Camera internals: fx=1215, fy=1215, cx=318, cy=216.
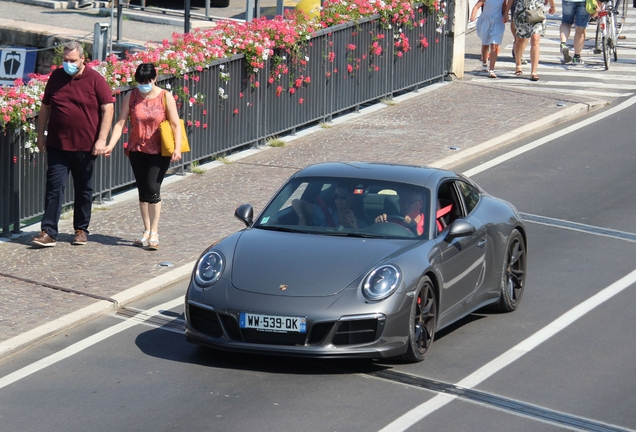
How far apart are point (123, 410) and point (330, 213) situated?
2.37 m

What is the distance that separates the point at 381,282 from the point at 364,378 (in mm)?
657

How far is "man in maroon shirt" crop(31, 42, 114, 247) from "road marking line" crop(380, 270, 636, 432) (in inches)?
188

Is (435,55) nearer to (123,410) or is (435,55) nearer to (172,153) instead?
(172,153)

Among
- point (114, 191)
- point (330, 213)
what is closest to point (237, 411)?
point (330, 213)

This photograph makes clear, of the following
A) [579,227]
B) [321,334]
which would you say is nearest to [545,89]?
[579,227]

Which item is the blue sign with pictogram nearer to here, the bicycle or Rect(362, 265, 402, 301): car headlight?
the bicycle

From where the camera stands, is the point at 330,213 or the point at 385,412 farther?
the point at 330,213

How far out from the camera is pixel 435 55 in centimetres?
2117

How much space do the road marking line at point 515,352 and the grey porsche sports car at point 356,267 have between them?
1.53 feet

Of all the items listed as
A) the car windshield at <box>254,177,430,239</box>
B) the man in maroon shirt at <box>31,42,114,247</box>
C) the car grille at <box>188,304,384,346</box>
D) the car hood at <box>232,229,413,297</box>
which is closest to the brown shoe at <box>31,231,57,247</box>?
the man in maroon shirt at <box>31,42,114,247</box>

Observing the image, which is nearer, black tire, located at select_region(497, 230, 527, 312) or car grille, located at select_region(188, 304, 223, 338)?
car grille, located at select_region(188, 304, 223, 338)

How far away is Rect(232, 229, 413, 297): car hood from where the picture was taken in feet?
26.9

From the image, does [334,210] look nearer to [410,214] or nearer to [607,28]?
[410,214]

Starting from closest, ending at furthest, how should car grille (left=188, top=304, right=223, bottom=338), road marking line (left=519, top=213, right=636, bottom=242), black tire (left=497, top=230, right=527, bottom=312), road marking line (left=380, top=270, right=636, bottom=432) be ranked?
road marking line (left=380, top=270, right=636, bottom=432)
car grille (left=188, top=304, right=223, bottom=338)
black tire (left=497, top=230, right=527, bottom=312)
road marking line (left=519, top=213, right=636, bottom=242)
